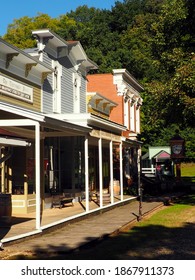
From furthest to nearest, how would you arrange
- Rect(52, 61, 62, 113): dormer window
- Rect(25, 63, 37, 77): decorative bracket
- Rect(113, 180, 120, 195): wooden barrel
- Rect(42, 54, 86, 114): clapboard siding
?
Rect(113, 180, 120, 195): wooden barrel
Rect(52, 61, 62, 113): dormer window
Rect(42, 54, 86, 114): clapboard siding
Rect(25, 63, 37, 77): decorative bracket

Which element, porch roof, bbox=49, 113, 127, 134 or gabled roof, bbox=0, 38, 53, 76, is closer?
gabled roof, bbox=0, 38, 53, 76

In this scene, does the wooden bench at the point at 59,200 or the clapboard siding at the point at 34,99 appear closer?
the clapboard siding at the point at 34,99

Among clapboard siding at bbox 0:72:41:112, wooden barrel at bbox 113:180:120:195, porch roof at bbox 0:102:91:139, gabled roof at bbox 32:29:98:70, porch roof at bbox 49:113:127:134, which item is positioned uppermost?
gabled roof at bbox 32:29:98:70

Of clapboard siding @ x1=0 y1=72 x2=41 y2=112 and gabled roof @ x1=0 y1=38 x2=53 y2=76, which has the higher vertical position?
gabled roof @ x1=0 y1=38 x2=53 y2=76

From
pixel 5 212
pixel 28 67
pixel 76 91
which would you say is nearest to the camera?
pixel 5 212

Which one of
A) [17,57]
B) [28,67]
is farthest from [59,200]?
[17,57]

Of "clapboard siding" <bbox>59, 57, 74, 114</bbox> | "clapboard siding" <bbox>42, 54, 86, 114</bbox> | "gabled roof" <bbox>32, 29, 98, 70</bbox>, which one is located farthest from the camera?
"clapboard siding" <bbox>59, 57, 74, 114</bbox>

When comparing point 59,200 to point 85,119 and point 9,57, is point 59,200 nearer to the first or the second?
→ point 85,119

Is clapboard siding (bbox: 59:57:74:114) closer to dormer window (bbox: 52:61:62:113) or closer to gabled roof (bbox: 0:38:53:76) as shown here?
dormer window (bbox: 52:61:62:113)

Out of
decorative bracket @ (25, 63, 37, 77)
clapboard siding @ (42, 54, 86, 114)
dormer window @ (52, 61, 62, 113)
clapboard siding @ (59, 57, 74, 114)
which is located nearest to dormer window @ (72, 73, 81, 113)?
clapboard siding @ (42, 54, 86, 114)

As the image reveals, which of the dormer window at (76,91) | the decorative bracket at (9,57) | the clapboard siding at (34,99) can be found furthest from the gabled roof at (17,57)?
the dormer window at (76,91)

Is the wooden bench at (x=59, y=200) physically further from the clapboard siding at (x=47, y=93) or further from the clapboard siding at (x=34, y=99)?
the clapboard siding at (x=34, y=99)

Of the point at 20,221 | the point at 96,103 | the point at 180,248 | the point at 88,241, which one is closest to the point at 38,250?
the point at 88,241

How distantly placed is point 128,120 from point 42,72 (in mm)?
16748
